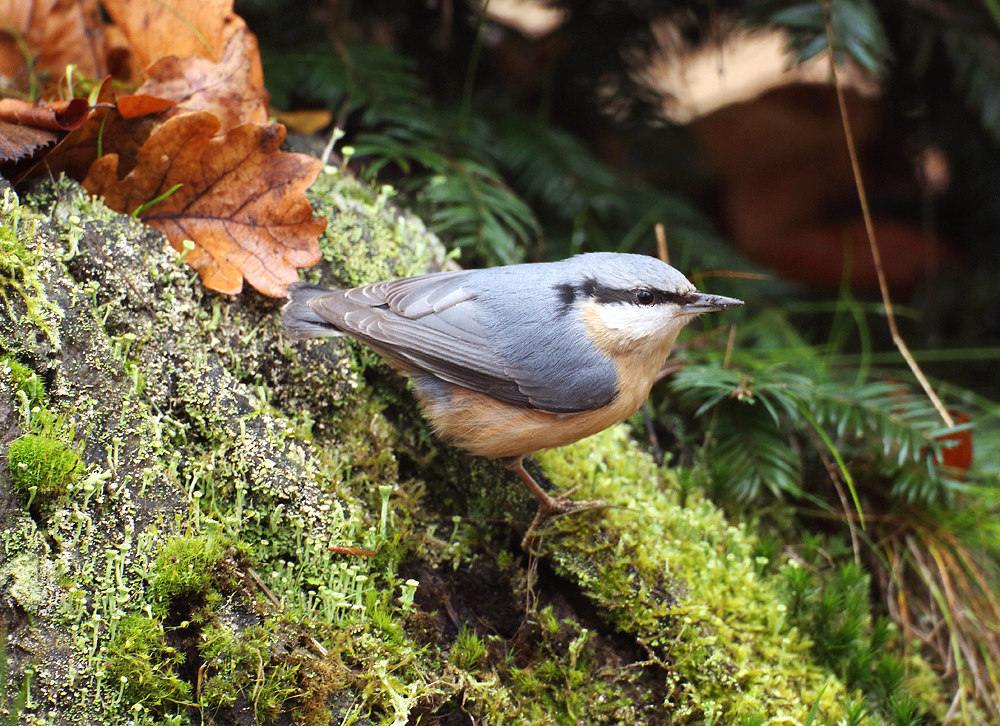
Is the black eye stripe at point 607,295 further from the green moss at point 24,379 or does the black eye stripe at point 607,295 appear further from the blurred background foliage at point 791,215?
the green moss at point 24,379

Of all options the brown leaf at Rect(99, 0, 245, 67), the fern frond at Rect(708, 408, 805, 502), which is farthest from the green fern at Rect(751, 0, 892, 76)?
the brown leaf at Rect(99, 0, 245, 67)

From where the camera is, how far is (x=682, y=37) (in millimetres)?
3625

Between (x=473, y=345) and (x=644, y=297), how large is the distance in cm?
53

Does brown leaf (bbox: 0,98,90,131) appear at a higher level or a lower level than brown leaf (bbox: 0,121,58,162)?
higher

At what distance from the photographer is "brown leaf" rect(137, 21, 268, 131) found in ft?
7.45

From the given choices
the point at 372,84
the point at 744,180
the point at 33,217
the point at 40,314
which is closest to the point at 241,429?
the point at 40,314

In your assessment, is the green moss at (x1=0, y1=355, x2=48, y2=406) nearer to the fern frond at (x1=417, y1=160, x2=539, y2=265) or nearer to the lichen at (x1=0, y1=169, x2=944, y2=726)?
the lichen at (x1=0, y1=169, x2=944, y2=726)

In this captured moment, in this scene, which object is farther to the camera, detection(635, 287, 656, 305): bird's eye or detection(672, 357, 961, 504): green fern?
detection(672, 357, 961, 504): green fern

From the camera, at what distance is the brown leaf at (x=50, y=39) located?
8.02ft

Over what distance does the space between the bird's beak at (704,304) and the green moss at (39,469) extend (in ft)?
5.42

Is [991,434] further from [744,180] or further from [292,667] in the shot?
[292,667]

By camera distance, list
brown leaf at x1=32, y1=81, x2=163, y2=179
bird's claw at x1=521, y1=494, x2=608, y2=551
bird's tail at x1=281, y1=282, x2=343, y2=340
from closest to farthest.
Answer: brown leaf at x1=32, y1=81, x2=163, y2=179 < bird's tail at x1=281, y1=282, x2=343, y2=340 < bird's claw at x1=521, y1=494, x2=608, y2=551

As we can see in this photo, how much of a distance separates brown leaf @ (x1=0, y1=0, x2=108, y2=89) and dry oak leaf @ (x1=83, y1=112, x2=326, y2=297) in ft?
2.25

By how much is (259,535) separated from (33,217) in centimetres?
98
